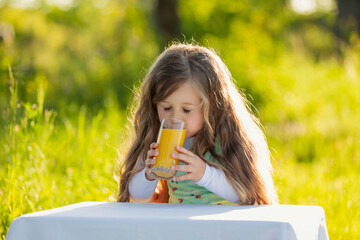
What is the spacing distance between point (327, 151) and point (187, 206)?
5355 mm

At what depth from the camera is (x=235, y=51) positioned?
10.7 metres

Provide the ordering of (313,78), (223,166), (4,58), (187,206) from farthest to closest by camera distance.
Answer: (313,78) → (4,58) → (223,166) → (187,206)

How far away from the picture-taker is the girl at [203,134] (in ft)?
8.55

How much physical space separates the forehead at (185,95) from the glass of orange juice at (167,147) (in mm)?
368

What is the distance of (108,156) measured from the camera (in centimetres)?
457

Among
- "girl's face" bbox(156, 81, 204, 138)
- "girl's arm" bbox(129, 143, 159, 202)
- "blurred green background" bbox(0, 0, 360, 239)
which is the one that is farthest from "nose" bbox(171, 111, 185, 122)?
"blurred green background" bbox(0, 0, 360, 239)

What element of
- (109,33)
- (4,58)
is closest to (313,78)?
(4,58)

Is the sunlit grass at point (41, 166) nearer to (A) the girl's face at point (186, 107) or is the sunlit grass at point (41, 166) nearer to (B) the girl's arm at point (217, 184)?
(A) the girl's face at point (186, 107)

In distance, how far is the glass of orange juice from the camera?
222cm

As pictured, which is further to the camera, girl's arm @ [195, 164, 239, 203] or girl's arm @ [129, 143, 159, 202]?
girl's arm @ [129, 143, 159, 202]

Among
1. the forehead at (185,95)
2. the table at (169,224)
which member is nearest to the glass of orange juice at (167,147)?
the table at (169,224)

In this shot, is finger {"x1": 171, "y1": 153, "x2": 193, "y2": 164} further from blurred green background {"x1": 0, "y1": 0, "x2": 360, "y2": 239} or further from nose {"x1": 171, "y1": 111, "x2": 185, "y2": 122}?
blurred green background {"x1": 0, "y1": 0, "x2": 360, "y2": 239}

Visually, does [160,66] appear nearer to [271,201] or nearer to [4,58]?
[271,201]

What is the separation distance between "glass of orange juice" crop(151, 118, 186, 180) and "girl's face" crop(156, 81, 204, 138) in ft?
1.04
